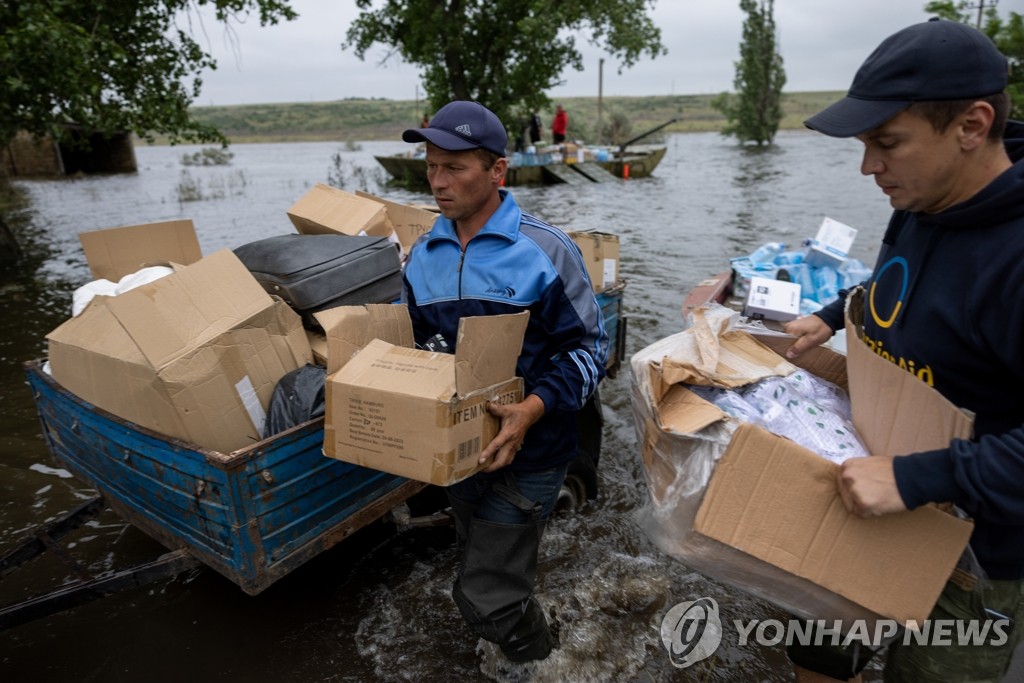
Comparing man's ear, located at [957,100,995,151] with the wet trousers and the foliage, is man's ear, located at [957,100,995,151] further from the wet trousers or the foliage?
the foliage

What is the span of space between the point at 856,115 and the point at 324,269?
2386mm

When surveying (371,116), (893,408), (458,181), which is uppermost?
(371,116)

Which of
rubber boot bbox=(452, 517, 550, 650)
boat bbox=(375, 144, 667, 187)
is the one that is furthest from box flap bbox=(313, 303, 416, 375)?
boat bbox=(375, 144, 667, 187)

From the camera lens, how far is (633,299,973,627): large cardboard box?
1.48 meters

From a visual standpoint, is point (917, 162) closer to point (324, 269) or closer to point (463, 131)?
point (463, 131)

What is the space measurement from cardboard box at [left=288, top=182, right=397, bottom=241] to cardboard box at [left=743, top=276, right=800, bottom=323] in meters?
2.32

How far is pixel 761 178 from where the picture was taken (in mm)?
24688

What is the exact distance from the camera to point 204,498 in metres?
2.31

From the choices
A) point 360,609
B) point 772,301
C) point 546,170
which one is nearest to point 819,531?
point 360,609

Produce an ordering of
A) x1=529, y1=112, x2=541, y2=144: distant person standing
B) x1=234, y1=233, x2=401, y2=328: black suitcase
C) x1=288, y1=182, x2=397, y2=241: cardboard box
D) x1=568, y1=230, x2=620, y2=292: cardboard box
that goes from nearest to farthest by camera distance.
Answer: x1=234, y1=233, x2=401, y2=328: black suitcase < x1=288, y1=182, x2=397, y2=241: cardboard box < x1=568, y1=230, x2=620, y2=292: cardboard box < x1=529, y1=112, x2=541, y2=144: distant person standing

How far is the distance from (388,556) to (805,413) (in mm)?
2428

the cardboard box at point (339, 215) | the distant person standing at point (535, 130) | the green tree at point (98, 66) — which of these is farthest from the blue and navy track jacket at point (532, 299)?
the distant person standing at point (535, 130)

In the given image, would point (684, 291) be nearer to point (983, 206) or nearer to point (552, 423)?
point (552, 423)

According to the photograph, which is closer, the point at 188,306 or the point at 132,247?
the point at 188,306
